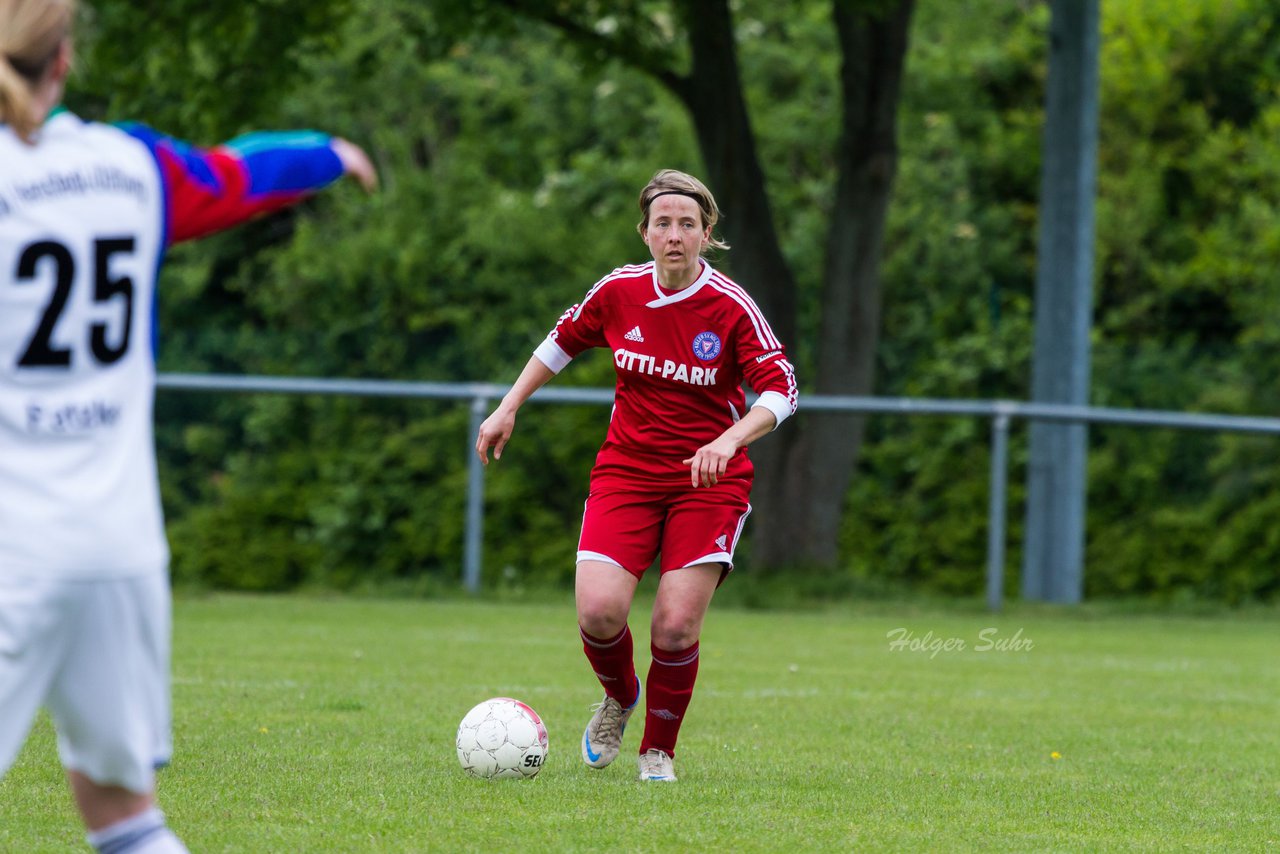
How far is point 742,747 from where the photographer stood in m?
6.92

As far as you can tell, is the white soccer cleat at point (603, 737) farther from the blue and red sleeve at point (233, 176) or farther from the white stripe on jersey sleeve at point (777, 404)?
the blue and red sleeve at point (233, 176)

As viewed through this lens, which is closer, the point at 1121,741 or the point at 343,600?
the point at 1121,741

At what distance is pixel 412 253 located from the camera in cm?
2012

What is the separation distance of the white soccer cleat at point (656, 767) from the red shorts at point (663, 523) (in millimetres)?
611

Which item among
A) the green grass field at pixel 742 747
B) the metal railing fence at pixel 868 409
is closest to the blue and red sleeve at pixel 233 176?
the green grass field at pixel 742 747

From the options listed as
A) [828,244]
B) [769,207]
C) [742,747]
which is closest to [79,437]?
[742,747]

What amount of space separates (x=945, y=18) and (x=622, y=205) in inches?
202

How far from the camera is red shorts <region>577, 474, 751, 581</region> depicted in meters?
6.04

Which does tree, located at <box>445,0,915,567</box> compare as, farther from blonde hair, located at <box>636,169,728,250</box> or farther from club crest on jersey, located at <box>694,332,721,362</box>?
club crest on jersey, located at <box>694,332,721,362</box>

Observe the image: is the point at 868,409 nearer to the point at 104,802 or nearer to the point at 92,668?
the point at 104,802

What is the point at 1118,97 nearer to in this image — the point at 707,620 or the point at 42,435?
the point at 707,620

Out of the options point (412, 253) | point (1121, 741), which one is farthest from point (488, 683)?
point (412, 253)

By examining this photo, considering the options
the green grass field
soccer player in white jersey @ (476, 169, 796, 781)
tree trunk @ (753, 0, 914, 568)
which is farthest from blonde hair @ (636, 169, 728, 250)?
tree trunk @ (753, 0, 914, 568)

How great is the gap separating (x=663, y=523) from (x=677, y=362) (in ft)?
1.86
